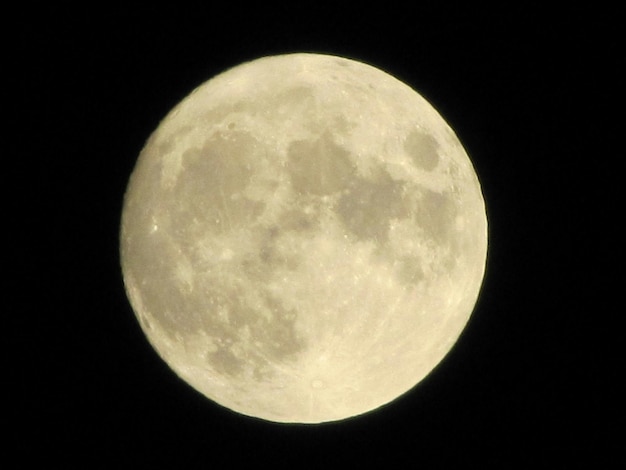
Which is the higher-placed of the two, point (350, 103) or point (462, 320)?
point (350, 103)

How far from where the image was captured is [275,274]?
4156mm

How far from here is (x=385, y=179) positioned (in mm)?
4281

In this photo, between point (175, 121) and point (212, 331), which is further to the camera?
point (175, 121)

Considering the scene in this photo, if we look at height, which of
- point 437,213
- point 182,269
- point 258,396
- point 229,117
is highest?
point 229,117

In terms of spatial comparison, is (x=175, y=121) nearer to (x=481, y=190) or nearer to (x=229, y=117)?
(x=229, y=117)

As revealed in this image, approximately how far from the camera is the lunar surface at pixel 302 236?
13.7 ft

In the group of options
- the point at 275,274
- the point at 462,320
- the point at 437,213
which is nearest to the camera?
the point at 275,274

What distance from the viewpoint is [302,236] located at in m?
4.13

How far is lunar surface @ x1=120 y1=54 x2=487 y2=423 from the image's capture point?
4.16m

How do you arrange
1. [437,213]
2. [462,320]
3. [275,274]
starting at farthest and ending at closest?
[462,320]
[437,213]
[275,274]

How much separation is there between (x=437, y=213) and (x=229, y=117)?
1187 mm

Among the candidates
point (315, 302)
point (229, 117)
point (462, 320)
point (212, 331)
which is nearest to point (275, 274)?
point (315, 302)

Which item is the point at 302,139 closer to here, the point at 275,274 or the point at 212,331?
the point at 275,274

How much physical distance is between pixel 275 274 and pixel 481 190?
1529mm
